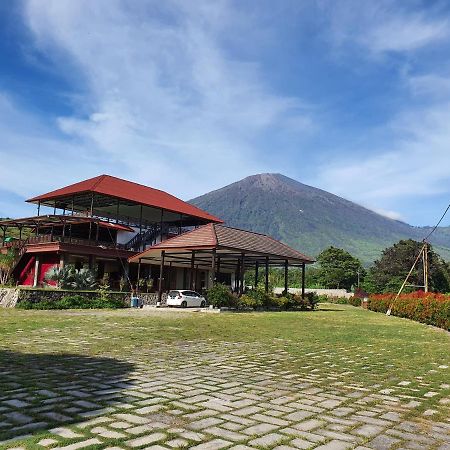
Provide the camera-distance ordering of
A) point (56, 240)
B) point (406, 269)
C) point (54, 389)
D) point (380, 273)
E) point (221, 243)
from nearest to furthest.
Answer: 1. point (54, 389)
2. point (221, 243)
3. point (56, 240)
4. point (406, 269)
5. point (380, 273)

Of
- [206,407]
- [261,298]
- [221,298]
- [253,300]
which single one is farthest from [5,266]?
[206,407]

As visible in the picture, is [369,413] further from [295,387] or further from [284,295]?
[284,295]

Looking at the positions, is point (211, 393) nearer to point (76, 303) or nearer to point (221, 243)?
point (76, 303)

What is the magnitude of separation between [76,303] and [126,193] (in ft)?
59.8

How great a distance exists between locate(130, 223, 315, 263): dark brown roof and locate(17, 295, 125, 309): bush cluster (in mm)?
4847

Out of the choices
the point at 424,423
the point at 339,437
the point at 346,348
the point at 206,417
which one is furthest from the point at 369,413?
the point at 346,348

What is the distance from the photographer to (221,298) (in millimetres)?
25812

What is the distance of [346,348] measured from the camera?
10453 millimetres

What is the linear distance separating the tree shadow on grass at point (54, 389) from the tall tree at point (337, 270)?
75.6m

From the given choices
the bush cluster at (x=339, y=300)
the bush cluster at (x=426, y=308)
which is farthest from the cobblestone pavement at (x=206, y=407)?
the bush cluster at (x=339, y=300)

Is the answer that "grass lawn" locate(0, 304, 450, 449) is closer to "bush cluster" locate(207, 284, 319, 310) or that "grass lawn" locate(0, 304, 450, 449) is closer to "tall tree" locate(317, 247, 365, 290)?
"bush cluster" locate(207, 284, 319, 310)

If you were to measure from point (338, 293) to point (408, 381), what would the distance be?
59838 mm

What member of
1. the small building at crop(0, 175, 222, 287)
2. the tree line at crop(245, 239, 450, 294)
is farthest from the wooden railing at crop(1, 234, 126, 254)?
the tree line at crop(245, 239, 450, 294)

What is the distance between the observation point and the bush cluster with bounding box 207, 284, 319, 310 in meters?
25.9
